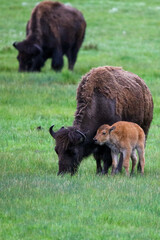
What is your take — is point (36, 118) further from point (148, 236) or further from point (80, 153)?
point (148, 236)

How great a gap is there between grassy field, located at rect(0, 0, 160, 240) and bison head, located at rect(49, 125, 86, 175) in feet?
0.72

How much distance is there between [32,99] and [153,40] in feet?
49.8

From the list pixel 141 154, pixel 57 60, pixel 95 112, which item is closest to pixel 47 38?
pixel 57 60

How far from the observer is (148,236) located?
20.0 ft

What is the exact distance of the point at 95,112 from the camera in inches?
380

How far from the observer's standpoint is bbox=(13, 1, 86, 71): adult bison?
20.2m

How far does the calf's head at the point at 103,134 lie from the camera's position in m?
9.27

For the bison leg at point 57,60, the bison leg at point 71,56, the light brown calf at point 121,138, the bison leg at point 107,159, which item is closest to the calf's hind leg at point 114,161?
the light brown calf at point 121,138

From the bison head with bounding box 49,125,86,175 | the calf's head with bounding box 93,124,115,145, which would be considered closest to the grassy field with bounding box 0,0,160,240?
the bison head with bounding box 49,125,86,175

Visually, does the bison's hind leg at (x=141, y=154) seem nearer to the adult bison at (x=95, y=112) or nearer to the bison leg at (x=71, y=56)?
the adult bison at (x=95, y=112)

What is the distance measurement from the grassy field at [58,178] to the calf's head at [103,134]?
615mm

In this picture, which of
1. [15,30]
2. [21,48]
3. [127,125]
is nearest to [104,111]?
[127,125]

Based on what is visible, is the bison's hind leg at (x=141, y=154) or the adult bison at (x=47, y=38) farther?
the adult bison at (x=47, y=38)

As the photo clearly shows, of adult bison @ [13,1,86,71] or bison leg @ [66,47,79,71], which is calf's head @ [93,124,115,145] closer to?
adult bison @ [13,1,86,71]
